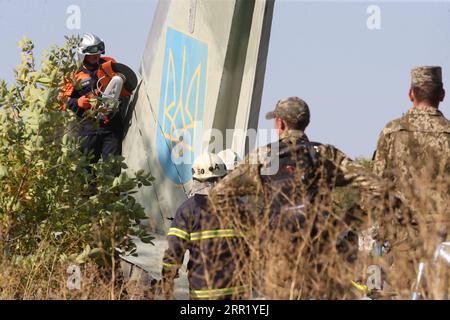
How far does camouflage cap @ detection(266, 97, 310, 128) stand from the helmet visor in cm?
516

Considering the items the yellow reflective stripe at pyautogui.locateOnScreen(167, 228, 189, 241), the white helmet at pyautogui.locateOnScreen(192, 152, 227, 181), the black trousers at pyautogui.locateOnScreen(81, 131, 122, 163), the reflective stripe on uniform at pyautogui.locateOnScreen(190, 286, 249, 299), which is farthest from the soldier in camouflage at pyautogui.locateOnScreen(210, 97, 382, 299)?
the black trousers at pyautogui.locateOnScreen(81, 131, 122, 163)

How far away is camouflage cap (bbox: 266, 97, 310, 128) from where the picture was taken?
21.6 ft

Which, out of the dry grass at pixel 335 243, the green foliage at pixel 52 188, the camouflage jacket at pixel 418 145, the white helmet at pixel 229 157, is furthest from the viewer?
the white helmet at pixel 229 157

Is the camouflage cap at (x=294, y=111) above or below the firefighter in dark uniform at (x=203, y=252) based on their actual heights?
above

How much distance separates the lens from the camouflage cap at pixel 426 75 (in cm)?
734

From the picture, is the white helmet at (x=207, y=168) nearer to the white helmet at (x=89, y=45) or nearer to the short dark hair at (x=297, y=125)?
the short dark hair at (x=297, y=125)

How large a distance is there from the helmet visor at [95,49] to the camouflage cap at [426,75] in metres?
5.01

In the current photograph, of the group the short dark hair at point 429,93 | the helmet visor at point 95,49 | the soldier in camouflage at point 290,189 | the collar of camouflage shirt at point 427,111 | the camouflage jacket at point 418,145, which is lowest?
the soldier in camouflage at point 290,189

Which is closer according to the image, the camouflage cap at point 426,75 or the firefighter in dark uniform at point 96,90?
the camouflage cap at point 426,75

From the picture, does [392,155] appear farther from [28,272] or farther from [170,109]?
[170,109]

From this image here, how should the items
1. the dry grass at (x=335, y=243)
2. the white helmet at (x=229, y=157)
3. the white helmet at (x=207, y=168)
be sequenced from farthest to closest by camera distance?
1. the white helmet at (x=229, y=157)
2. the white helmet at (x=207, y=168)
3. the dry grass at (x=335, y=243)

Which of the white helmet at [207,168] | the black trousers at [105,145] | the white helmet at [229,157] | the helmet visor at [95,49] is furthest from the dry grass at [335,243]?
the helmet visor at [95,49]

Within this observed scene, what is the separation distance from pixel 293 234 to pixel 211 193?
0.67 m

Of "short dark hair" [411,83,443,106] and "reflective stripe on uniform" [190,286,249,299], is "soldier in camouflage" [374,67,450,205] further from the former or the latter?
"reflective stripe on uniform" [190,286,249,299]
